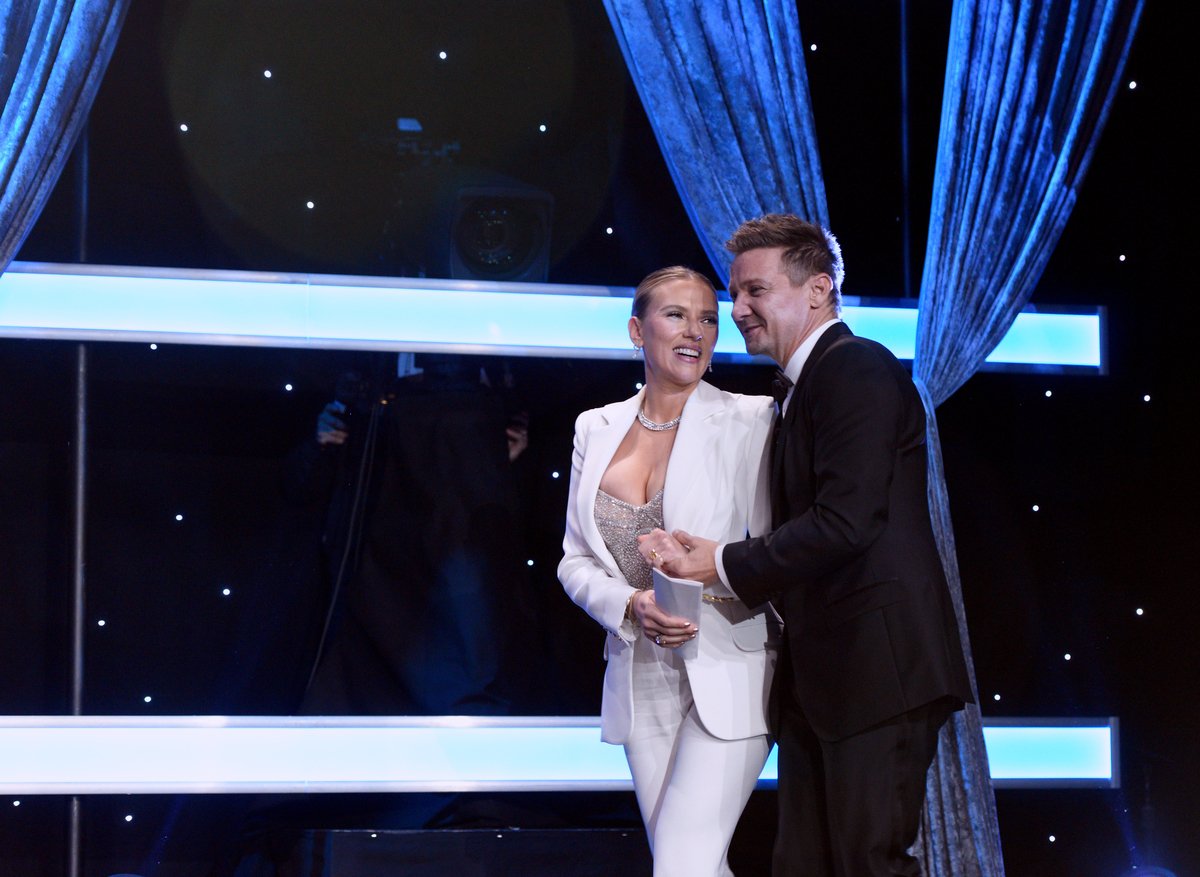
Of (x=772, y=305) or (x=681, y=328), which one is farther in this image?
(x=681, y=328)

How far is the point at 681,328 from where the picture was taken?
7.67 ft

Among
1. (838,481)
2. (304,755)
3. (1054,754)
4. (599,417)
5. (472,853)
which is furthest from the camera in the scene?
(1054,754)

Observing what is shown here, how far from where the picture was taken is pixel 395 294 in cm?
323

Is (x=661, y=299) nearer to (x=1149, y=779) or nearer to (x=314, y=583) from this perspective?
(x=314, y=583)

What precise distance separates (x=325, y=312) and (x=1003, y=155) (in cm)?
212

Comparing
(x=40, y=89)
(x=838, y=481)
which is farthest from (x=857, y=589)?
(x=40, y=89)

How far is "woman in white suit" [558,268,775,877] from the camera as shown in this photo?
210 cm

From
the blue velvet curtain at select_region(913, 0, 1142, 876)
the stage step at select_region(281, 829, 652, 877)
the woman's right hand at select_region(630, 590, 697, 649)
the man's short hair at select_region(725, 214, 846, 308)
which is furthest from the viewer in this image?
the blue velvet curtain at select_region(913, 0, 1142, 876)

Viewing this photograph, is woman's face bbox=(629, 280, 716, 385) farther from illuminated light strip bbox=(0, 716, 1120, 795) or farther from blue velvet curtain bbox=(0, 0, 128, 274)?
blue velvet curtain bbox=(0, 0, 128, 274)

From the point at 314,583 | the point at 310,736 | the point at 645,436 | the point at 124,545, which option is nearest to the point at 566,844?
the point at 310,736

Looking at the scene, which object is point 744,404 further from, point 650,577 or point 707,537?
point 650,577

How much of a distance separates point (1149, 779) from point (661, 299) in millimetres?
2381

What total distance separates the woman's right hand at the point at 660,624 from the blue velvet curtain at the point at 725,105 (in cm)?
140

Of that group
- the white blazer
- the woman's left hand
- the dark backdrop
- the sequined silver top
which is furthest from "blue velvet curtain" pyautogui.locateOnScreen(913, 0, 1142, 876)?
the woman's left hand
